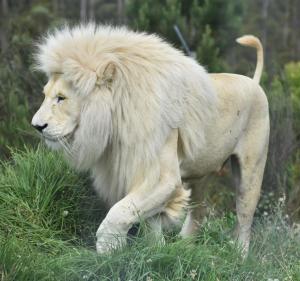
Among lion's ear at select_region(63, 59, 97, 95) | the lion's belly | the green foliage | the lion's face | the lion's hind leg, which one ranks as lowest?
the green foliage

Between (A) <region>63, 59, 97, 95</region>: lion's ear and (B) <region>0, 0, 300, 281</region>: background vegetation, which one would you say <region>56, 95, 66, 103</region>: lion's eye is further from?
(B) <region>0, 0, 300, 281</region>: background vegetation

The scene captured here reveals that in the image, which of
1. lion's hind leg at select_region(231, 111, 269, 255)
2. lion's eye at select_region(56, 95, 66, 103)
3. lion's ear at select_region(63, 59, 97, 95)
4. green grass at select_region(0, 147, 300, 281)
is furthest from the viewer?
lion's hind leg at select_region(231, 111, 269, 255)

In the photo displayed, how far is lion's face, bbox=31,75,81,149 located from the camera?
4.89 metres

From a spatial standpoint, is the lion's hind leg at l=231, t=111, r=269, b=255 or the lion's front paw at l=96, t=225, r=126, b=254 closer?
the lion's front paw at l=96, t=225, r=126, b=254

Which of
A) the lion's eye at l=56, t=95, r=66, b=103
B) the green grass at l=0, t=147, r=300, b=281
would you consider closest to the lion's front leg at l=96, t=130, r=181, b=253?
the green grass at l=0, t=147, r=300, b=281

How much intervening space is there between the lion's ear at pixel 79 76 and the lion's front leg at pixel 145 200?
0.60m

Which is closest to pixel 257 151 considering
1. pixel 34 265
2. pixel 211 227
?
pixel 211 227

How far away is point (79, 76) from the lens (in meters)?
4.91

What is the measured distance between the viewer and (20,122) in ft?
23.9

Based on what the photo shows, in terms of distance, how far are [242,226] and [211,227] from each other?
2.45 ft

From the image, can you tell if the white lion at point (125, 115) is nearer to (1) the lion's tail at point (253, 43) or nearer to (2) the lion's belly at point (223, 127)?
(2) the lion's belly at point (223, 127)

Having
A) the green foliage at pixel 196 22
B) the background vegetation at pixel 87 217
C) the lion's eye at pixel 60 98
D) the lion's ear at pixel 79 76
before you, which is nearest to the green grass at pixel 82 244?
the background vegetation at pixel 87 217

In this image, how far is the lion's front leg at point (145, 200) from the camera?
4.68 metres

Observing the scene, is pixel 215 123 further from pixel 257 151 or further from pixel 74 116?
pixel 74 116
